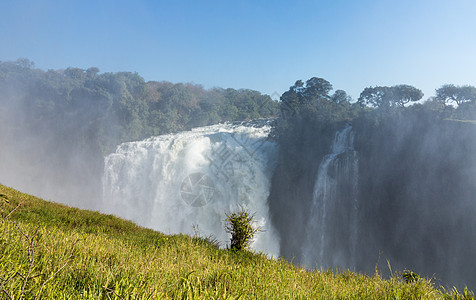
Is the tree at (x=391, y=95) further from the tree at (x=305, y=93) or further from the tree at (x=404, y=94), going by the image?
the tree at (x=305, y=93)

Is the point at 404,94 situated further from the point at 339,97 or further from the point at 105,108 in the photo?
the point at 105,108

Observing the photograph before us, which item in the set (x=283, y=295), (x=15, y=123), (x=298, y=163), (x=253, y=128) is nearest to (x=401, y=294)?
(x=283, y=295)

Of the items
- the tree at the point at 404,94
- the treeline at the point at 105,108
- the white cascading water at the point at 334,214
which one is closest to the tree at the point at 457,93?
the tree at the point at 404,94

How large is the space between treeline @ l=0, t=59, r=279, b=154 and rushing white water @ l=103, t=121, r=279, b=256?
1602cm

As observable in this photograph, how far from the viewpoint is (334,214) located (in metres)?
23.4

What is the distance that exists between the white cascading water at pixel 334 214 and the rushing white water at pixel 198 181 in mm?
4796

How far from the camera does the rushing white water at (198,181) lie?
94.7 ft

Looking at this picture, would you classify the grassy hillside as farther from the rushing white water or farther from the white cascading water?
the rushing white water

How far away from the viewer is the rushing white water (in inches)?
1137

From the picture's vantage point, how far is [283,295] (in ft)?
11.5

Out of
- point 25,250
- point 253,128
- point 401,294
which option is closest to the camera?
point 25,250

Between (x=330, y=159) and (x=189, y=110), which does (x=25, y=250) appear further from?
(x=189, y=110)

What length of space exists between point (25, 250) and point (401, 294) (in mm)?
5312

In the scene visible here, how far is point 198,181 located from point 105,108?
3122 centimetres
